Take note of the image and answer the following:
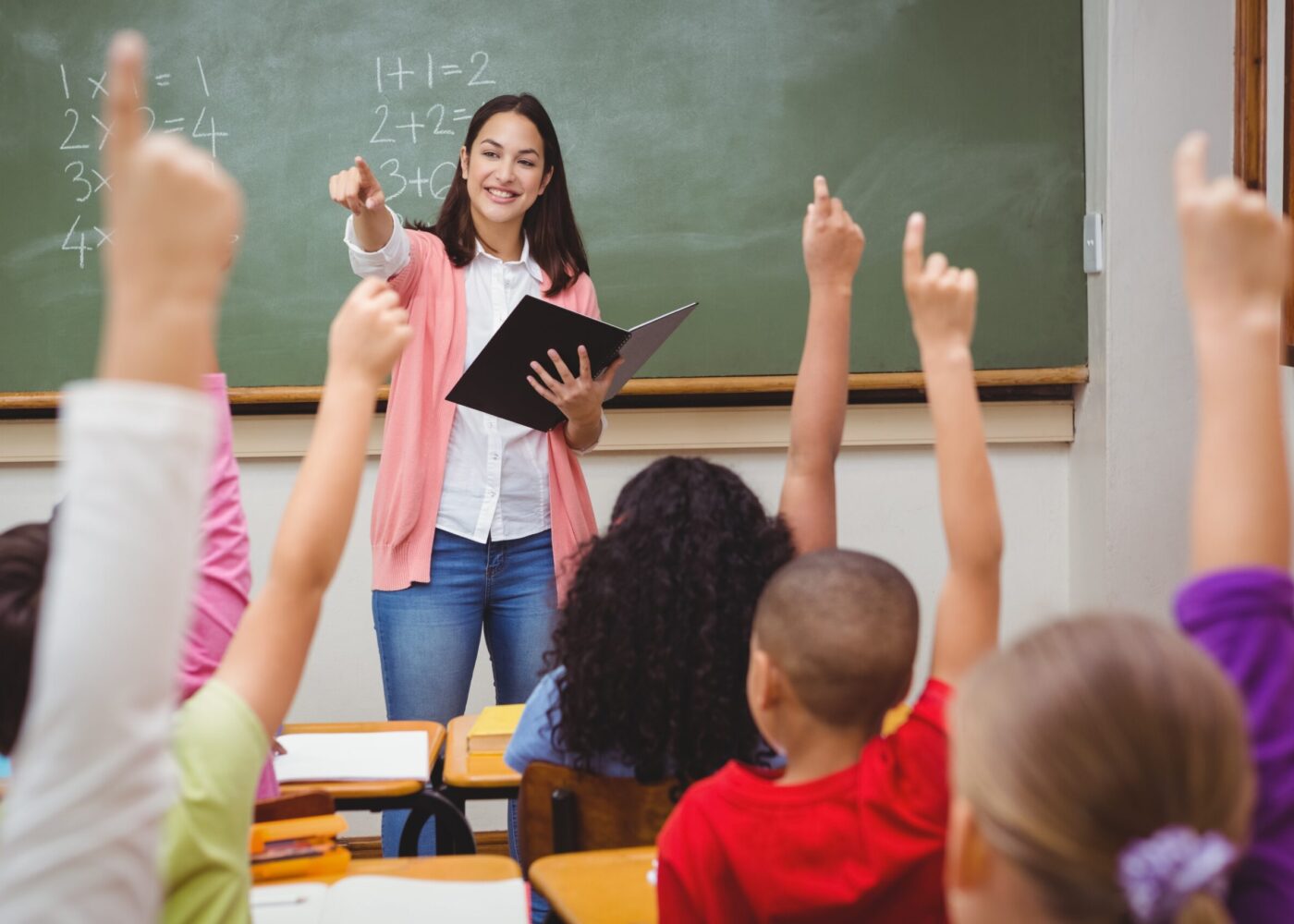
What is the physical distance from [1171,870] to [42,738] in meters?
0.54

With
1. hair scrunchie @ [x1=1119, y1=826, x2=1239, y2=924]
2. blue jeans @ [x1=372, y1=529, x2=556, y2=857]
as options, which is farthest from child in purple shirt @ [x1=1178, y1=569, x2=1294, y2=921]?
blue jeans @ [x1=372, y1=529, x2=556, y2=857]

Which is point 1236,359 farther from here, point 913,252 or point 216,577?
point 216,577

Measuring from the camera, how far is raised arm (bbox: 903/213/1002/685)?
118 cm

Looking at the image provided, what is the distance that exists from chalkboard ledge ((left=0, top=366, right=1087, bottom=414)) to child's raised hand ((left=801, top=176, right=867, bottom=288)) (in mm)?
1420

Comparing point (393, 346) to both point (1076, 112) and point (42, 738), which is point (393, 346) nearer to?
point (42, 738)

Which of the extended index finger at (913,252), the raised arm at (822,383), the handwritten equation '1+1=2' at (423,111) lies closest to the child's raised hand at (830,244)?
the raised arm at (822,383)

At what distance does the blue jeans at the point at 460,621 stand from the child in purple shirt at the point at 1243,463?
1691mm

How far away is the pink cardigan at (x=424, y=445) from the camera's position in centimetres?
247

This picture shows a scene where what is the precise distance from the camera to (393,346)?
102cm

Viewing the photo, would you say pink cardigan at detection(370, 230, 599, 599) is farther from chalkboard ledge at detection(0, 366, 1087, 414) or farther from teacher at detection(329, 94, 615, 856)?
chalkboard ledge at detection(0, 366, 1087, 414)

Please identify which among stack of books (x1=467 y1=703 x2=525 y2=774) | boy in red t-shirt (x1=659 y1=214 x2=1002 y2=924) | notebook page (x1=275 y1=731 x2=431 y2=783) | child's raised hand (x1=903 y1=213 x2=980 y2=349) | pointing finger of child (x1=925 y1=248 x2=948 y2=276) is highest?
pointing finger of child (x1=925 y1=248 x2=948 y2=276)

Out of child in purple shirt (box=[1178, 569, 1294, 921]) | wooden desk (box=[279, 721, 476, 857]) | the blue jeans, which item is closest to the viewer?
child in purple shirt (box=[1178, 569, 1294, 921])

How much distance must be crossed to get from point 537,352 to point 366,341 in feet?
4.31

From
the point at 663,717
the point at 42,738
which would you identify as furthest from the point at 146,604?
the point at 663,717
